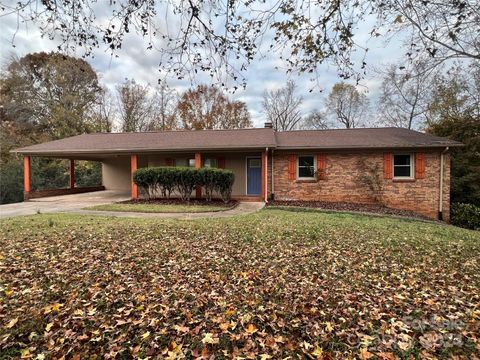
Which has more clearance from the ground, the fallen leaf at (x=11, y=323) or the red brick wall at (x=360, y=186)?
the red brick wall at (x=360, y=186)

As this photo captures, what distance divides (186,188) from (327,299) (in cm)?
913

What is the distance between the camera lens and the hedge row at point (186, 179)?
11164mm

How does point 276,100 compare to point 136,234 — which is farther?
point 276,100

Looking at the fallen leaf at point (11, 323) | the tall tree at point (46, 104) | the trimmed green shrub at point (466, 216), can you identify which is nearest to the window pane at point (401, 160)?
the trimmed green shrub at point (466, 216)

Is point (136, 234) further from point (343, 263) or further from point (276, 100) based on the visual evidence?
point (276, 100)

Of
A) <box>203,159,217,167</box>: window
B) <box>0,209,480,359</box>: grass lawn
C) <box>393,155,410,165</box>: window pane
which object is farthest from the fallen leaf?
<box>393,155,410,165</box>: window pane

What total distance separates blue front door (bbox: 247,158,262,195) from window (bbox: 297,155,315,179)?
2193 millimetres

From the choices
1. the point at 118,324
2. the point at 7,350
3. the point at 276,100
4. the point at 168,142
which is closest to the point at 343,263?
the point at 118,324

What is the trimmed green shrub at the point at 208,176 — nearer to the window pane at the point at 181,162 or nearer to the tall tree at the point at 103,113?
the window pane at the point at 181,162

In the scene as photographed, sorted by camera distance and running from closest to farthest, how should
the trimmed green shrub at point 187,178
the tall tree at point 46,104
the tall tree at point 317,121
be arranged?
the trimmed green shrub at point 187,178, the tall tree at point 46,104, the tall tree at point 317,121

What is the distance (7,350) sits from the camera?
212cm

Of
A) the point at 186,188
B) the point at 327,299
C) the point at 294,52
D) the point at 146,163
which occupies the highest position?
the point at 294,52

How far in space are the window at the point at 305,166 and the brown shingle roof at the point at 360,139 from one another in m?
0.75

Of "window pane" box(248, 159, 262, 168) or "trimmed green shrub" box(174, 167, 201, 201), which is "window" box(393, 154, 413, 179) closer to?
"window pane" box(248, 159, 262, 168)
